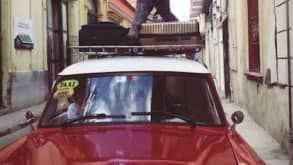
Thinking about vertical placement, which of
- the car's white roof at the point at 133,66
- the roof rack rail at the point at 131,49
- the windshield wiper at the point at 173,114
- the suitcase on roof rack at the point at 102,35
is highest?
the suitcase on roof rack at the point at 102,35

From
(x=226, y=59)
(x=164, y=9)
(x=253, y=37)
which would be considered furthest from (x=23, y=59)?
(x=164, y=9)

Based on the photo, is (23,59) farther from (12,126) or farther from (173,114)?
(173,114)

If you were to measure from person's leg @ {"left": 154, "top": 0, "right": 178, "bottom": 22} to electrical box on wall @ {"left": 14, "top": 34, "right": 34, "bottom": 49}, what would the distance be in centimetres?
713

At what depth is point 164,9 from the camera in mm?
9414

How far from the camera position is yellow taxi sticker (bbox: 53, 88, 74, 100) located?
15.9 feet

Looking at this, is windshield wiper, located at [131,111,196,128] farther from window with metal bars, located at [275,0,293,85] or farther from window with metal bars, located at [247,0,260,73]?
window with metal bars, located at [247,0,260,73]

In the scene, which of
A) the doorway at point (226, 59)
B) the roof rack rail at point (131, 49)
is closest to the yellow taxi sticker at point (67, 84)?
the roof rack rail at point (131, 49)

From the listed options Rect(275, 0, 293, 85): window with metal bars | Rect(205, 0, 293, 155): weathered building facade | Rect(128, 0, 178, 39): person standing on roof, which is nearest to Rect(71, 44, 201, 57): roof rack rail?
Rect(128, 0, 178, 39): person standing on roof

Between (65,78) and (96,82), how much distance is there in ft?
0.95

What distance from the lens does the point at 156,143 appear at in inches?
152

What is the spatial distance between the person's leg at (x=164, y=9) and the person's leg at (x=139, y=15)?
0.32 m

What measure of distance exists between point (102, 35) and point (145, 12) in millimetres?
1140

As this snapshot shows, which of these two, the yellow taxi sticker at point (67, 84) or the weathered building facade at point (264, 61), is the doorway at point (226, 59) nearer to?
the weathered building facade at point (264, 61)

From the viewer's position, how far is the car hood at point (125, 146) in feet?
11.8
